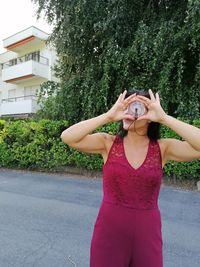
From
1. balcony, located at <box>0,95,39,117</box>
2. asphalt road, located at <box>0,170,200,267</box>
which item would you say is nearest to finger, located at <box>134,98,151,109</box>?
asphalt road, located at <box>0,170,200,267</box>

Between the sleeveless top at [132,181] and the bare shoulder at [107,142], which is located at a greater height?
the bare shoulder at [107,142]

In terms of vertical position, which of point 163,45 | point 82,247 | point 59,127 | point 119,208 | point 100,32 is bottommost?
point 82,247

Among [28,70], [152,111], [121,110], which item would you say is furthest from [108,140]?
[28,70]

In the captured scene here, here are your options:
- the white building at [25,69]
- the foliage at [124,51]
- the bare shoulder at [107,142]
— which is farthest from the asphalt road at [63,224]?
the white building at [25,69]

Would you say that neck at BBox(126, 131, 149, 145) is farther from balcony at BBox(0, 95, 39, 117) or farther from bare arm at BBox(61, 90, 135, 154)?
balcony at BBox(0, 95, 39, 117)

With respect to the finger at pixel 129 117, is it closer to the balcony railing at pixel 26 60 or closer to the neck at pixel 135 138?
the neck at pixel 135 138

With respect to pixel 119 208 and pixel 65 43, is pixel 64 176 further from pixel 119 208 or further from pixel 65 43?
pixel 119 208

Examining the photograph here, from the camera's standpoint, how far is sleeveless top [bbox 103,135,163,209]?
78.1 inches

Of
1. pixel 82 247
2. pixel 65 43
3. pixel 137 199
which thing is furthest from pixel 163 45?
pixel 137 199

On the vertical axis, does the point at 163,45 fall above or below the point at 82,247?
above

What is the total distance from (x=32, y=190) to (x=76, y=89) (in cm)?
408

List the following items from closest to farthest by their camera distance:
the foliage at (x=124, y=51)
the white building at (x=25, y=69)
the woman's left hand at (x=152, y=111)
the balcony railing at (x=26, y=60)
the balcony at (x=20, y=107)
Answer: the woman's left hand at (x=152, y=111)
the foliage at (x=124, y=51)
the balcony at (x=20, y=107)
the white building at (x=25, y=69)
the balcony railing at (x=26, y=60)

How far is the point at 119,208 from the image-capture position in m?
1.99

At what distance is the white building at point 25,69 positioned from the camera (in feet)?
86.2
